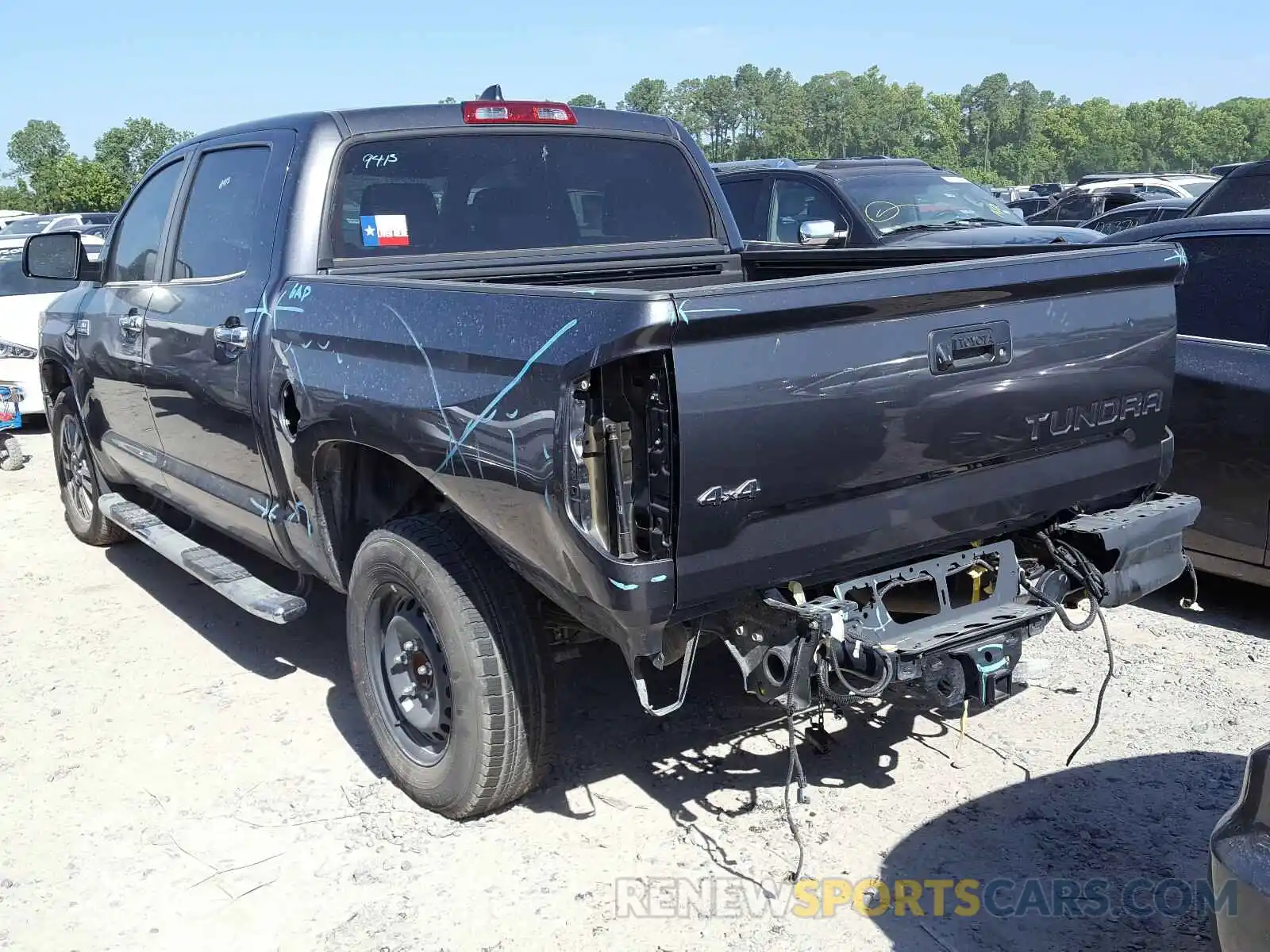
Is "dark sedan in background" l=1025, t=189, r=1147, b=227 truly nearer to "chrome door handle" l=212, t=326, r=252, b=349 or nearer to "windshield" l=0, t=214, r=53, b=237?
"chrome door handle" l=212, t=326, r=252, b=349

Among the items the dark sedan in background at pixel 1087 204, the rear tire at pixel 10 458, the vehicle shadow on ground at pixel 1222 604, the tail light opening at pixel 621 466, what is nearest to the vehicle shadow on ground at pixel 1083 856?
the tail light opening at pixel 621 466

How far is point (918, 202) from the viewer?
10102 millimetres

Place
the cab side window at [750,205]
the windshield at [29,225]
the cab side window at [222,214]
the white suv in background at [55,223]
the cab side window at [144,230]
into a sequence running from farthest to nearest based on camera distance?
the windshield at [29,225] < the white suv in background at [55,223] < the cab side window at [750,205] < the cab side window at [144,230] < the cab side window at [222,214]

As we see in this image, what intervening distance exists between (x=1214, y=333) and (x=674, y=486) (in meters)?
3.23

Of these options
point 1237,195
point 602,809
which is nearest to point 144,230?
point 602,809

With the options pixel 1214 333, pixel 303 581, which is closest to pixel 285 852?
pixel 303 581

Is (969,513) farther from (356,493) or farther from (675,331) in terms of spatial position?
(356,493)

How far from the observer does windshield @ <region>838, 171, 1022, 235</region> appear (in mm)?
9758

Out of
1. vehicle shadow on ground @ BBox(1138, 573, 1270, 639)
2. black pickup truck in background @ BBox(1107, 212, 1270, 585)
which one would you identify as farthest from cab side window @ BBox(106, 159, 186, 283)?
vehicle shadow on ground @ BBox(1138, 573, 1270, 639)

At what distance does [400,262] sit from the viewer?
422 centimetres

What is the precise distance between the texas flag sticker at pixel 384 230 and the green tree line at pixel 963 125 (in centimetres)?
11014

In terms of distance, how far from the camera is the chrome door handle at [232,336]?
4125mm

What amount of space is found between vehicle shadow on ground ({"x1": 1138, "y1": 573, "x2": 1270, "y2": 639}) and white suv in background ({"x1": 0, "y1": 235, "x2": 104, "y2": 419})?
27.8 ft

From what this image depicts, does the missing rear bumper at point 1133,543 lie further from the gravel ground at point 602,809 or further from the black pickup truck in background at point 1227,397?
the black pickup truck in background at point 1227,397
